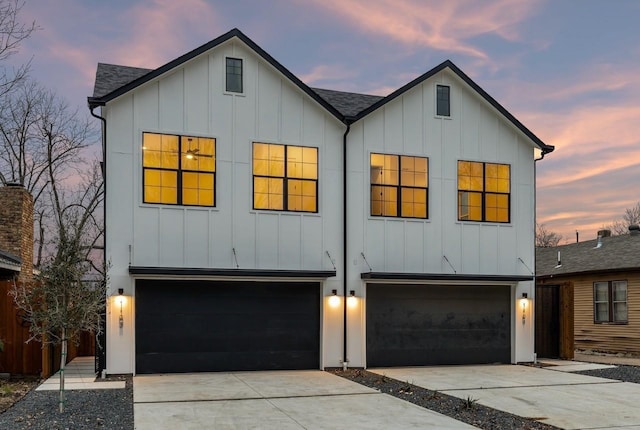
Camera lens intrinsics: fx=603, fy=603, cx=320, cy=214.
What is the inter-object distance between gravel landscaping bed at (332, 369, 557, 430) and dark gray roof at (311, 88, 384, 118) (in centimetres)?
642

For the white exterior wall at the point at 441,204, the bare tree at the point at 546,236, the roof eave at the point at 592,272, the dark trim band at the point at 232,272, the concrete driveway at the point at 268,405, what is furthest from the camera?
the bare tree at the point at 546,236

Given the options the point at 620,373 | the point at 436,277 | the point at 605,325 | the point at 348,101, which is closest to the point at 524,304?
the point at 620,373

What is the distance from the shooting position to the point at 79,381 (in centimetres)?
1201

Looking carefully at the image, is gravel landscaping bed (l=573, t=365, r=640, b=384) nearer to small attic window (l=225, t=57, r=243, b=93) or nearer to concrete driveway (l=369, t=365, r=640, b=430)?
concrete driveway (l=369, t=365, r=640, b=430)

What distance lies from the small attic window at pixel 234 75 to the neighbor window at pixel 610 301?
14151mm

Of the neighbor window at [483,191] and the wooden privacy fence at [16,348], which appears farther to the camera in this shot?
the neighbor window at [483,191]

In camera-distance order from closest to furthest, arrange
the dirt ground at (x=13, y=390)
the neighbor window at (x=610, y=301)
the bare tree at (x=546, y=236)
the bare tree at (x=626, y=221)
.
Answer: the dirt ground at (x=13, y=390)
the neighbor window at (x=610, y=301)
the bare tree at (x=626, y=221)
the bare tree at (x=546, y=236)

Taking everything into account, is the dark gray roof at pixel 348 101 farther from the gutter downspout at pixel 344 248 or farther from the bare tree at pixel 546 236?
the bare tree at pixel 546 236

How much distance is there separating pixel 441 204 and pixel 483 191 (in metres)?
1.33

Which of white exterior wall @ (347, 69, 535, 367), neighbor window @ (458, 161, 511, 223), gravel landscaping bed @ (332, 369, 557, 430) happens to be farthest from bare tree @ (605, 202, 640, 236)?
gravel landscaping bed @ (332, 369, 557, 430)

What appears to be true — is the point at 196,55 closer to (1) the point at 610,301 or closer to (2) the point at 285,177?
(2) the point at 285,177

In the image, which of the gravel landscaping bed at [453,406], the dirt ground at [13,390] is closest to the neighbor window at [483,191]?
the gravel landscaping bed at [453,406]

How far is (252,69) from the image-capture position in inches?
558

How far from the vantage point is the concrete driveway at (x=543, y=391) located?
892 centimetres
